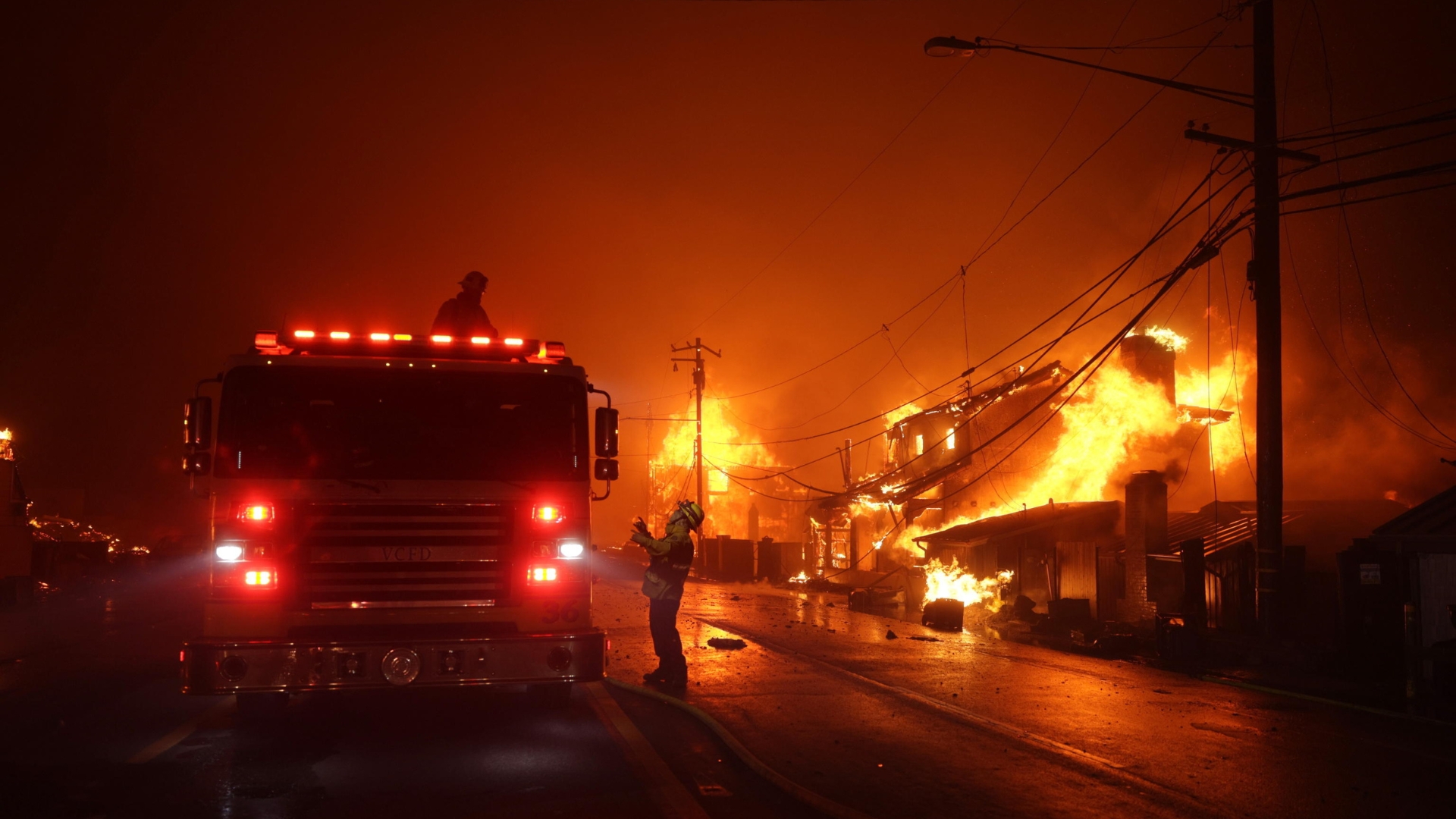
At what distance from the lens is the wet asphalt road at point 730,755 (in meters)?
6.30

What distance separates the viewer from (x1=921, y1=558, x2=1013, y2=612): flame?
29.2 metres

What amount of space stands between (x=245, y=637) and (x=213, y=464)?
1201 mm

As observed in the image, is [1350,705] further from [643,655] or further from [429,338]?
[429,338]

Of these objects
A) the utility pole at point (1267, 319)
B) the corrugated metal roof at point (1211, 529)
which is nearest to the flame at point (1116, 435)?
the corrugated metal roof at point (1211, 529)

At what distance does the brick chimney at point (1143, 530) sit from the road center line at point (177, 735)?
59.2 ft

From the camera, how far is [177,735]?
816cm

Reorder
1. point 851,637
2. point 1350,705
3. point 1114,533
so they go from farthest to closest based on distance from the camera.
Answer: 1. point 1114,533
2. point 851,637
3. point 1350,705

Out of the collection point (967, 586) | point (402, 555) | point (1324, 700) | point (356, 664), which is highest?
point (402, 555)

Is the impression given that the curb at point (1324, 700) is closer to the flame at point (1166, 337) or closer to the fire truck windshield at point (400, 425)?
the fire truck windshield at point (400, 425)

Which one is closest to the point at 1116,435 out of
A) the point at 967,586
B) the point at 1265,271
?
the point at 967,586

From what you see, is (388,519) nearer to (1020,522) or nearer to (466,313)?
(466,313)

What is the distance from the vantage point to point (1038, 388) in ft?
146

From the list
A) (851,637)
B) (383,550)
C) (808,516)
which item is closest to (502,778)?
(383,550)

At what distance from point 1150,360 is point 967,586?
16853 millimetres
